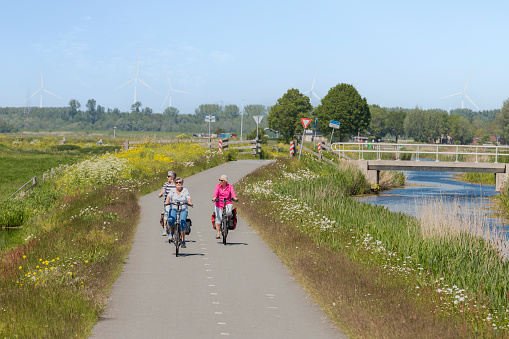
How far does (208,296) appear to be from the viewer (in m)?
9.05

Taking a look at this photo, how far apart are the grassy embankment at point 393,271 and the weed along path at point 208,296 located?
386mm

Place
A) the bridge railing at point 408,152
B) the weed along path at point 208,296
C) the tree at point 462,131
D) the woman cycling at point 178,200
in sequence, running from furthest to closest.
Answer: the tree at point 462,131, the bridge railing at point 408,152, the woman cycling at point 178,200, the weed along path at point 208,296

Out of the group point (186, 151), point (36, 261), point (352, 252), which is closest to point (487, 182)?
point (186, 151)

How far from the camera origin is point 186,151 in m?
42.0

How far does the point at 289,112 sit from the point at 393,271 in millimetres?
112737

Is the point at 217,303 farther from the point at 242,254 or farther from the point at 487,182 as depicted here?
the point at 487,182

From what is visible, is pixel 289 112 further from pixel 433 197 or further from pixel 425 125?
pixel 433 197

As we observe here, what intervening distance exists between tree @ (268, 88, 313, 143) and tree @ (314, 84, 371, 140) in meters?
4.21

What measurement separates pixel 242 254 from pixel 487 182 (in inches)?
1483

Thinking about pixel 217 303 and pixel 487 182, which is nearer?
pixel 217 303

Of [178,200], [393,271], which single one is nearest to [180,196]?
[178,200]

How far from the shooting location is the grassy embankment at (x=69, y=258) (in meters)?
7.26

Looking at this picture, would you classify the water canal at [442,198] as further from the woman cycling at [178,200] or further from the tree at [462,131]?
the tree at [462,131]

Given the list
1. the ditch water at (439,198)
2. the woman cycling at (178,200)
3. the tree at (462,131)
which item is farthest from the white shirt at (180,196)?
the tree at (462,131)
